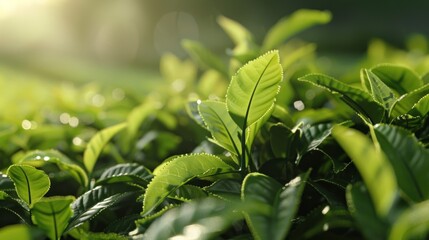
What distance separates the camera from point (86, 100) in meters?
3.22

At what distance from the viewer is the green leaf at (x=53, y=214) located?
4.37ft

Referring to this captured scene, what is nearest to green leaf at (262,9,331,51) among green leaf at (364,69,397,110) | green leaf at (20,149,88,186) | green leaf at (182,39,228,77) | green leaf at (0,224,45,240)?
green leaf at (182,39,228,77)

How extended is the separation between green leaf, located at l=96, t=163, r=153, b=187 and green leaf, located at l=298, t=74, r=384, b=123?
20.4 inches

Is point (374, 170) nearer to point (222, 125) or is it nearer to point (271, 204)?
point (271, 204)

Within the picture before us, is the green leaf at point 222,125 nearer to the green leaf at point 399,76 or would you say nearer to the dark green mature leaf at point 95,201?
the dark green mature leaf at point 95,201

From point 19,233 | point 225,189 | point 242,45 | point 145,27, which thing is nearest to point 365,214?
point 225,189

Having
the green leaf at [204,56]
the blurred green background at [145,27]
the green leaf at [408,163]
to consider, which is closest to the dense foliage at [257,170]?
the green leaf at [408,163]

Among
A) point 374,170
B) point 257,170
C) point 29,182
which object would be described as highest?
point 374,170

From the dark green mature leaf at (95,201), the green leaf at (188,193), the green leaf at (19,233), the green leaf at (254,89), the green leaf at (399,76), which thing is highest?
the green leaf at (254,89)

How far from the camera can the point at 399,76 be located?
1.77 metres

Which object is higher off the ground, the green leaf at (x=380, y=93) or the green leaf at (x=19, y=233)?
the green leaf at (x=380, y=93)

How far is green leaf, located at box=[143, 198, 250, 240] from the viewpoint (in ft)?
3.43

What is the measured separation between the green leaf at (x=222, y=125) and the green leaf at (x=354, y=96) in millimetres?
224

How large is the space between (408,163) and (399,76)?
672 mm
